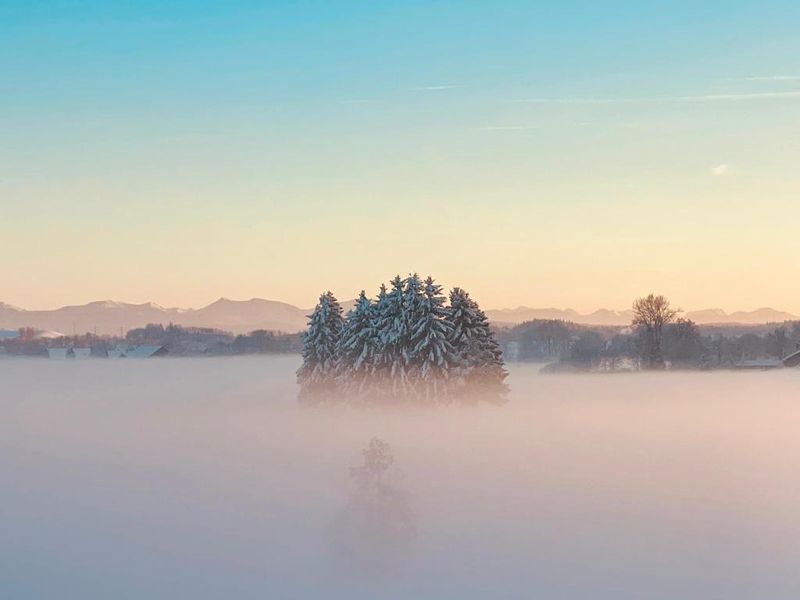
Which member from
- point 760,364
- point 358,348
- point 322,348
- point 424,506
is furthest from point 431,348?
point 760,364

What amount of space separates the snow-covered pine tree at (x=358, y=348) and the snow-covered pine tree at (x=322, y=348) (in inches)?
129

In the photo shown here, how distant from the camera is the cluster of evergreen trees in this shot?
57094 mm

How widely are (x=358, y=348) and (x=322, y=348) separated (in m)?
5.89

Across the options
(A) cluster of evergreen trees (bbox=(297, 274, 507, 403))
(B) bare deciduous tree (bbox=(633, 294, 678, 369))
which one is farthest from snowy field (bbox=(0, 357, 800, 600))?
(B) bare deciduous tree (bbox=(633, 294, 678, 369))

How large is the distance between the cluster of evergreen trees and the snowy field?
151cm

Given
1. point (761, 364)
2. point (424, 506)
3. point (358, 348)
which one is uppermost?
point (358, 348)

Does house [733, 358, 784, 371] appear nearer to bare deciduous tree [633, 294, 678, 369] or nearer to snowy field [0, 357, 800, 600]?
bare deciduous tree [633, 294, 678, 369]

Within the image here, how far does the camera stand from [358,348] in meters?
60.1

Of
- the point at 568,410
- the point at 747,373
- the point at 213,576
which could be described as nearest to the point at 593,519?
the point at 213,576

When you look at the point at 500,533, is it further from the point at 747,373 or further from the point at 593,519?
the point at 747,373

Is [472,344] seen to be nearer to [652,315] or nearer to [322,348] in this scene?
[322,348]

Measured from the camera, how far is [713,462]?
52656mm

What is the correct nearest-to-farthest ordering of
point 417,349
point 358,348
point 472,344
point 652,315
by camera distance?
point 417,349
point 472,344
point 358,348
point 652,315

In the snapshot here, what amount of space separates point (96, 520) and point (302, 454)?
18.4 m
